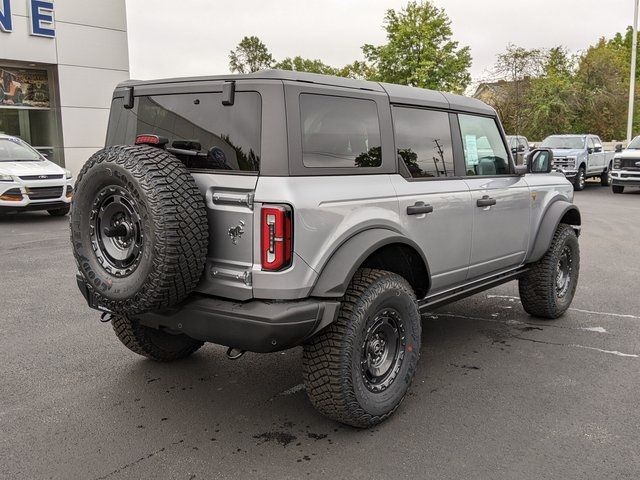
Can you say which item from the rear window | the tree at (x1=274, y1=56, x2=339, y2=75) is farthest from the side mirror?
the tree at (x1=274, y1=56, x2=339, y2=75)

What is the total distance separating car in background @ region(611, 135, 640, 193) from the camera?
19.1 m

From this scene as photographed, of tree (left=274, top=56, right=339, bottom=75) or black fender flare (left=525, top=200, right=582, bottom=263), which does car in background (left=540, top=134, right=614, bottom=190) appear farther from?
tree (left=274, top=56, right=339, bottom=75)

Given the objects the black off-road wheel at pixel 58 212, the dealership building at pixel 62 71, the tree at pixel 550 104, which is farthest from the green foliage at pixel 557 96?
the black off-road wheel at pixel 58 212

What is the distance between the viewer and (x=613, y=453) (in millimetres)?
3229

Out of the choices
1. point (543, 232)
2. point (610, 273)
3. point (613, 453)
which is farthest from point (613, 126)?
point (613, 453)


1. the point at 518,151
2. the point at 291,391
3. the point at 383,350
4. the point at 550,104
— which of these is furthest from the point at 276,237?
the point at 550,104

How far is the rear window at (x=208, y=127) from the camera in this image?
3.27m

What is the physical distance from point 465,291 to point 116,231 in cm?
260

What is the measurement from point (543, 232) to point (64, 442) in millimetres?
4090

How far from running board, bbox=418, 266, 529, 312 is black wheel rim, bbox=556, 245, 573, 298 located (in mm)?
606

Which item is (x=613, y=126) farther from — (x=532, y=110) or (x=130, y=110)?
(x=130, y=110)

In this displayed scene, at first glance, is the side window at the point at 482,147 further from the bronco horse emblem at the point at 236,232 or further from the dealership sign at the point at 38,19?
the dealership sign at the point at 38,19

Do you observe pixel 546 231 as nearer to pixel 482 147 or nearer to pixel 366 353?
pixel 482 147

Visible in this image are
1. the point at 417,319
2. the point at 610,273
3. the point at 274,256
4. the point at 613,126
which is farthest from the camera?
the point at 613,126
